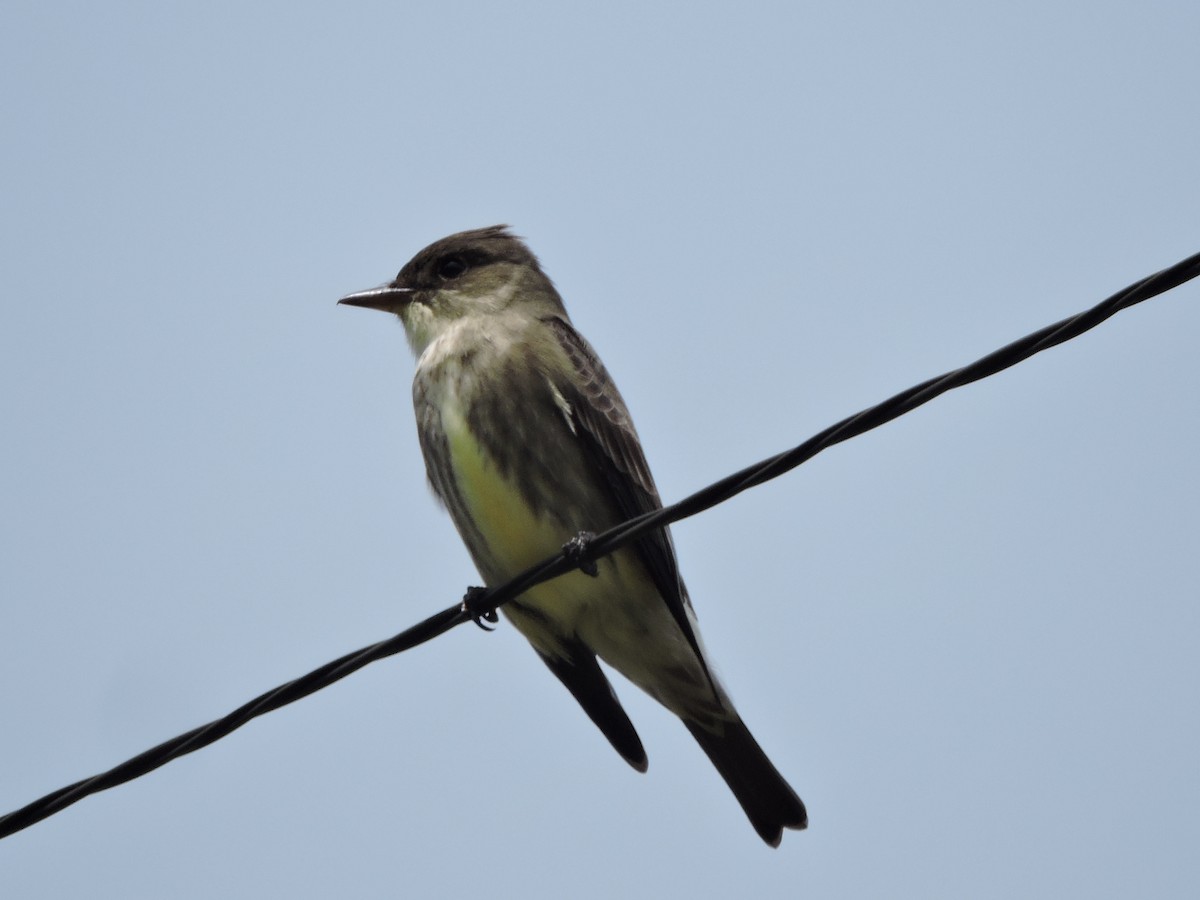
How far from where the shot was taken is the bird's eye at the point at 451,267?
7785 millimetres

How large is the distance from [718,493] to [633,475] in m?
2.25

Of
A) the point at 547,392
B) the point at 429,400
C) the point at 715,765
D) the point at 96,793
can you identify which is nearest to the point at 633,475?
the point at 547,392

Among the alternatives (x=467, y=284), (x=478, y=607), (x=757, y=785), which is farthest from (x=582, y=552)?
(x=467, y=284)

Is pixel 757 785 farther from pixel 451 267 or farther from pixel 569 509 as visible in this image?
pixel 451 267

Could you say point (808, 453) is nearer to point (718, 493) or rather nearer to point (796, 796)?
point (718, 493)

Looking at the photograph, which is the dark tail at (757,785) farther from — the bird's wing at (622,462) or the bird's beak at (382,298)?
the bird's beak at (382,298)

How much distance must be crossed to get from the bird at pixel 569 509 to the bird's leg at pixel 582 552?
3cm

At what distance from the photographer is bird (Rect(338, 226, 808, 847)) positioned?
20.8 ft

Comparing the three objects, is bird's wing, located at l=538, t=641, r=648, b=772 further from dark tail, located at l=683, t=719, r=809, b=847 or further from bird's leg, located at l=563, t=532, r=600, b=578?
bird's leg, located at l=563, t=532, r=600, b=578

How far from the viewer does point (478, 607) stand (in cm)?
565

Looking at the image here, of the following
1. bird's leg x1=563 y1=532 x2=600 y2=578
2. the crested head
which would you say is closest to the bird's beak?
the crested head

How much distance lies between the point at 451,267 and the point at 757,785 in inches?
115

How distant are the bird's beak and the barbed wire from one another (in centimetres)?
266

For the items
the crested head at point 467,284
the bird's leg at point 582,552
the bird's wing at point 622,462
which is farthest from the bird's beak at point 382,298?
the bird's leg at point 582,552
